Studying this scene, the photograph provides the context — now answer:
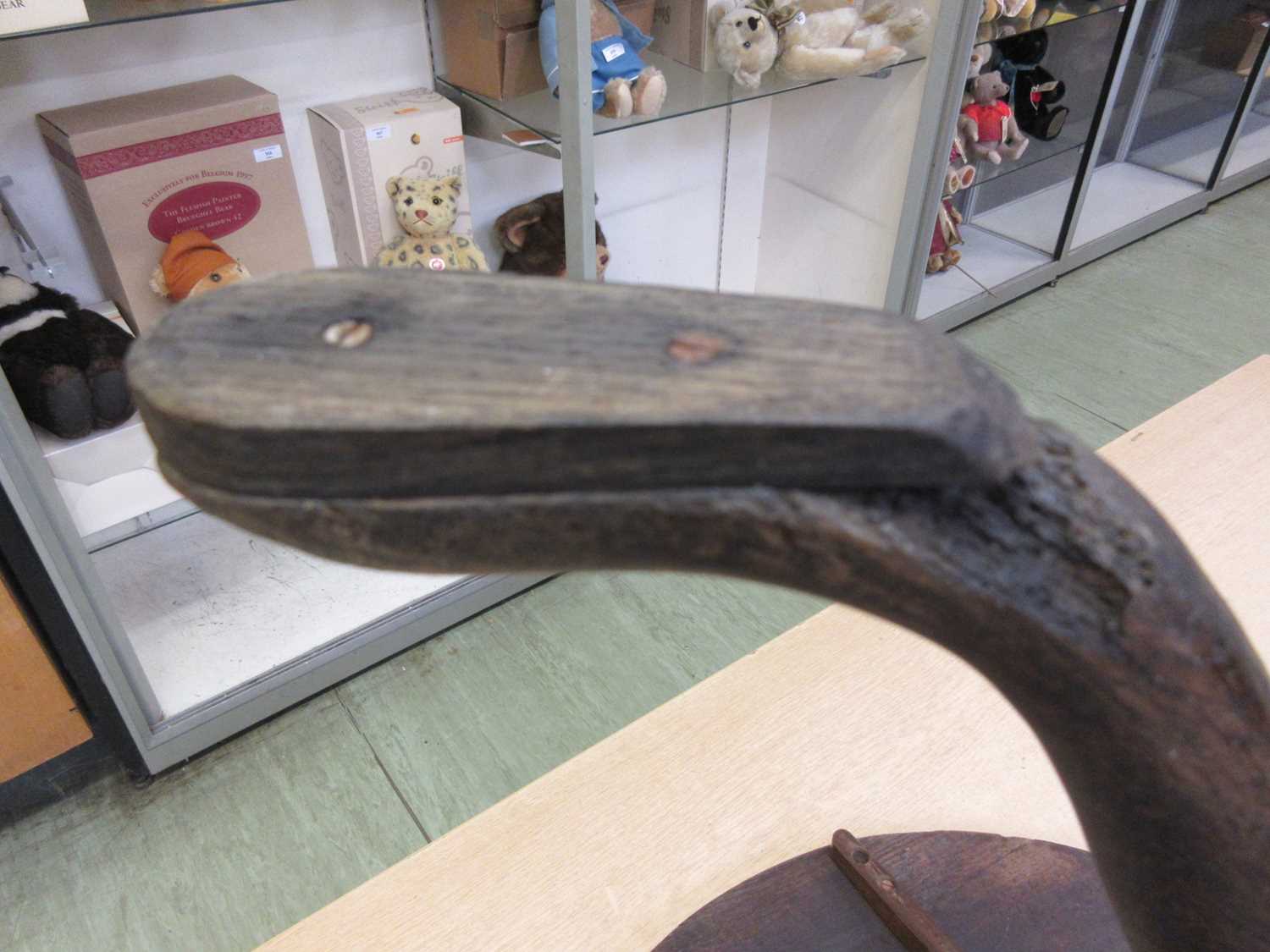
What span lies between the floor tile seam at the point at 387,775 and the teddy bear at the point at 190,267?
662 millimetres

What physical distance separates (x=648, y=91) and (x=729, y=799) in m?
1.05

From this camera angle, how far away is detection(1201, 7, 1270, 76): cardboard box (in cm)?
304

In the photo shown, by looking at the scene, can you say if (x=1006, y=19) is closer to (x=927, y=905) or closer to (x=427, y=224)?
(x=427, y=224)

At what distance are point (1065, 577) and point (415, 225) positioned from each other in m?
1.26

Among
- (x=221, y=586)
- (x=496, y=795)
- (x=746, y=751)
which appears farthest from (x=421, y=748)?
(x=746, y=751)

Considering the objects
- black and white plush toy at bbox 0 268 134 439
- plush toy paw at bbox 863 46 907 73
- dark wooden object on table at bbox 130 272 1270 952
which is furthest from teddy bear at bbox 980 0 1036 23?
dark wooden object on table at bbox 130 272 1270 952

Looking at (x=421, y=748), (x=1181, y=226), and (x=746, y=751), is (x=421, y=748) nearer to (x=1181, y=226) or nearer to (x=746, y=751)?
(x=746, y=751)

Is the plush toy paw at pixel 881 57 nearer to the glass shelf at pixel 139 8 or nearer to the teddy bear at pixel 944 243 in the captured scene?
the teddy bear at pixel 944 243

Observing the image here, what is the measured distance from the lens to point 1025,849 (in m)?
0.69

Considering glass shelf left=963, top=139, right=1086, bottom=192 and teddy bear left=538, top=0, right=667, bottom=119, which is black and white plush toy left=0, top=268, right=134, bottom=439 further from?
glass shelf left=963, top=139, right=1086, bottom=192

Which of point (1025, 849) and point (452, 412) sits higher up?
point (452, 412)

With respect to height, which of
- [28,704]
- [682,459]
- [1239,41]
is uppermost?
[682,459]

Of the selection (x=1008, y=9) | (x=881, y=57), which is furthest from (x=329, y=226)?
(x=1008, y=9)

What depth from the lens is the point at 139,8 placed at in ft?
3.64
